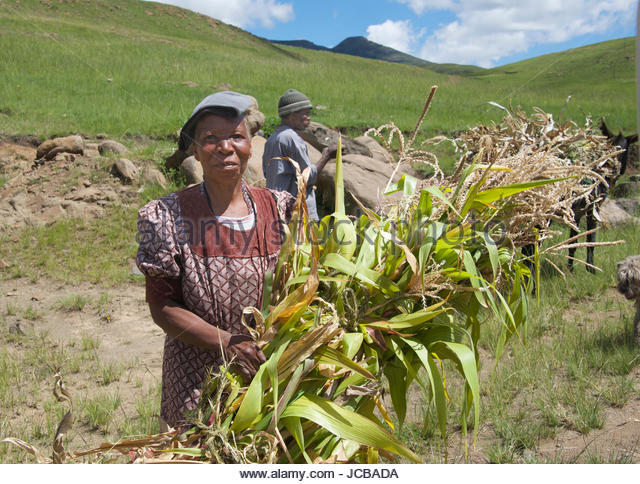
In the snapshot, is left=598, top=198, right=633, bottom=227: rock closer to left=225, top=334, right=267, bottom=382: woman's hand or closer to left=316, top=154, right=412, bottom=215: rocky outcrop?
left=316, top=154, right=412, bottom=215: rocky outcrop

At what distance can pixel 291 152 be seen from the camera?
417 cm

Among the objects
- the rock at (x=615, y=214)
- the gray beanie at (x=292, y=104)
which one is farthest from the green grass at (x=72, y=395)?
the rock at (x=615, y=214)

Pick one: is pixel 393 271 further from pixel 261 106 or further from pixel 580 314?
pixel 261 106

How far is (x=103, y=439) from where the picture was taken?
320cm

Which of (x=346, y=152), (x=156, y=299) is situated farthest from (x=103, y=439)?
(x=346, y=152)

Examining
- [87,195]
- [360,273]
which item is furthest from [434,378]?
[87,195]

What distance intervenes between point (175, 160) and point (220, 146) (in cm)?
710

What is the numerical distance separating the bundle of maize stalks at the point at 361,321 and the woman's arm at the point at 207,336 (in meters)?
0.04

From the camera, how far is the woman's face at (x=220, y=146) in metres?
1.82

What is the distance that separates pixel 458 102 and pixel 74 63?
43.5ft

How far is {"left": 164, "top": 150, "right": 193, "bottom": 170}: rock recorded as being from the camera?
8.48 metres

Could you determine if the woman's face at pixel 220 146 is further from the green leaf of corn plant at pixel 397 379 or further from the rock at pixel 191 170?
the rock at pixel 191 170

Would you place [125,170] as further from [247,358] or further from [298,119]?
[247,358]

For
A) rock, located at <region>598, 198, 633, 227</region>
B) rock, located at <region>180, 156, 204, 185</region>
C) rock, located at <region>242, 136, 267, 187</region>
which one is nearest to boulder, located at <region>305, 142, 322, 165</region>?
rock, located at <region>242, 136, 267, 187</region>
